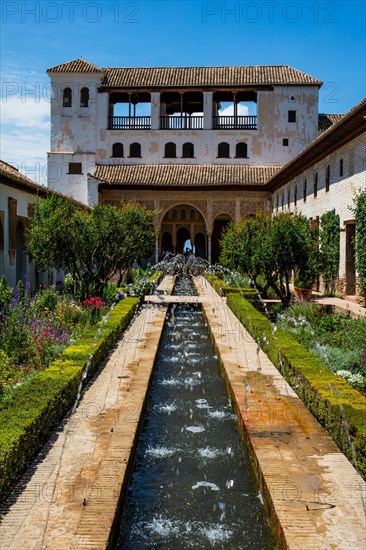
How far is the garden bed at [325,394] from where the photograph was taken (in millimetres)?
5164

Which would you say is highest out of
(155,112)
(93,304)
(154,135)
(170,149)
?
(155,112)

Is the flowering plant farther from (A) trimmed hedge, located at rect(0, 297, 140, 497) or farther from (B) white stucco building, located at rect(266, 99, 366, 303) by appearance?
(B) white stucco building, located at rect(266, 99, 366, 303)

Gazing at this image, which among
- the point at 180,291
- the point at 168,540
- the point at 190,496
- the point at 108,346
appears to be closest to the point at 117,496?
the point at 168,540

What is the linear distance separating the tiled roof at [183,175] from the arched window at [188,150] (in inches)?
31.2

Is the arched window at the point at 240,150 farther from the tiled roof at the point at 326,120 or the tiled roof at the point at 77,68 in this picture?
the tiled roof at the point at 77,68

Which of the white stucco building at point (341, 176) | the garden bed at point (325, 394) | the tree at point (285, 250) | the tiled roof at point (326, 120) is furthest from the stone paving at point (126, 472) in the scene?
the tiled roof at point (326, 120)

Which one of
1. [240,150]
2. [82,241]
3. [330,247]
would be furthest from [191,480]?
[240,150]

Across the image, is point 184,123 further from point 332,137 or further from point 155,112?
point 332,137

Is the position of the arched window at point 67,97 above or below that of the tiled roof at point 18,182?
above

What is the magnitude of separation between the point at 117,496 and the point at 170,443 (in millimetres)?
1910

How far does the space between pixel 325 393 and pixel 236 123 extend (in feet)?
106

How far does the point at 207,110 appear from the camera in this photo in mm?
36375

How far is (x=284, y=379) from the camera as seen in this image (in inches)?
323

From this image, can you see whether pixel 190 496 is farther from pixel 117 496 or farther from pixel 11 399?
pixel 11 399
